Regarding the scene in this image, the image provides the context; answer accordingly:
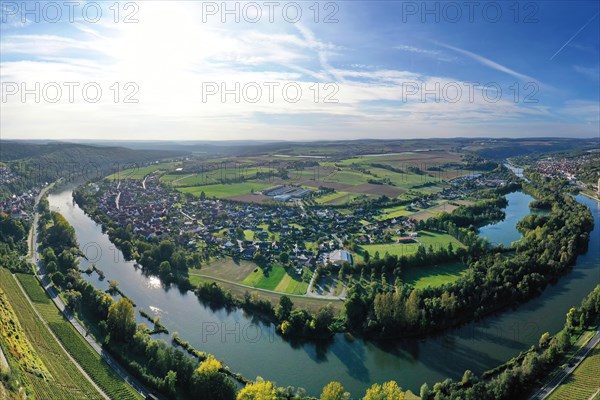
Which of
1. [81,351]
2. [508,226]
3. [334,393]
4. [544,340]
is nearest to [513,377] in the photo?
[544,340]

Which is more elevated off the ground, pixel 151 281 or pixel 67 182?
pixel 67 182

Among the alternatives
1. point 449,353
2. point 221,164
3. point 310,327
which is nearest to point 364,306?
point 310,327

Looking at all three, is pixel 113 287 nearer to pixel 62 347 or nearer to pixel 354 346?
pixel 62 347

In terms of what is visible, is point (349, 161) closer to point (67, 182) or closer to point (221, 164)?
point (221, 164)

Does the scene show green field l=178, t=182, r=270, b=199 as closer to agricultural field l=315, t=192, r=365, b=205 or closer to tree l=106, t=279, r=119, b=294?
agricultural field l=315, t=192, r=365, b=205

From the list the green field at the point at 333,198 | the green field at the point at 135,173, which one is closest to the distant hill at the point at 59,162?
the green field at the point at 135,173
